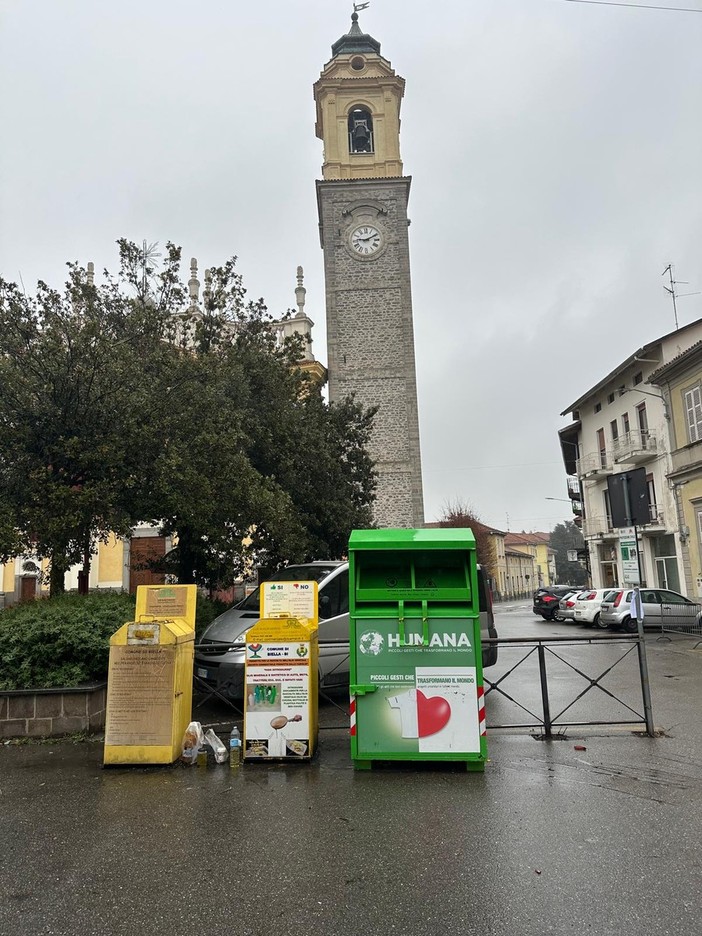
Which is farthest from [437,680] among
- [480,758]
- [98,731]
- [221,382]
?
[221,382]

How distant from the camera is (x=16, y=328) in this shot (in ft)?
34.1

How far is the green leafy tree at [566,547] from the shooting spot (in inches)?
3497

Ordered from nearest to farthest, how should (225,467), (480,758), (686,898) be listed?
(686,898)
(480,758)
(225,467)

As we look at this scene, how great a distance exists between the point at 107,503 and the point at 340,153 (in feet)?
119

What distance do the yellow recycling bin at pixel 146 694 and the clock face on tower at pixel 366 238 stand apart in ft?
117

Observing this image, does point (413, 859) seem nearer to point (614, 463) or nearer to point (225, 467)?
point (225, 467)

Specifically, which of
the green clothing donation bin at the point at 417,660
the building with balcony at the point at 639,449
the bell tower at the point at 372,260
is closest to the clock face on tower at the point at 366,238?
the bell tower at the point at 372,260

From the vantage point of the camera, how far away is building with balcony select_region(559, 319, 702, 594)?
2728cm

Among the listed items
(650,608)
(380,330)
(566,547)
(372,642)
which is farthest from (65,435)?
(566,547)

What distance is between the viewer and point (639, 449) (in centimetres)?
2961

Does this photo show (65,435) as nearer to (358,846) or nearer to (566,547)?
(358,846)

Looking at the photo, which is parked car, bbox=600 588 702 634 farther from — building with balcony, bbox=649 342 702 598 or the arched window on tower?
the arched window on tower

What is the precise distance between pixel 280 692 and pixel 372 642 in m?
1.02

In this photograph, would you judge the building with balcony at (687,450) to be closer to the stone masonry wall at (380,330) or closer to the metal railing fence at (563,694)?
the stone masonry wall at (380,330)
